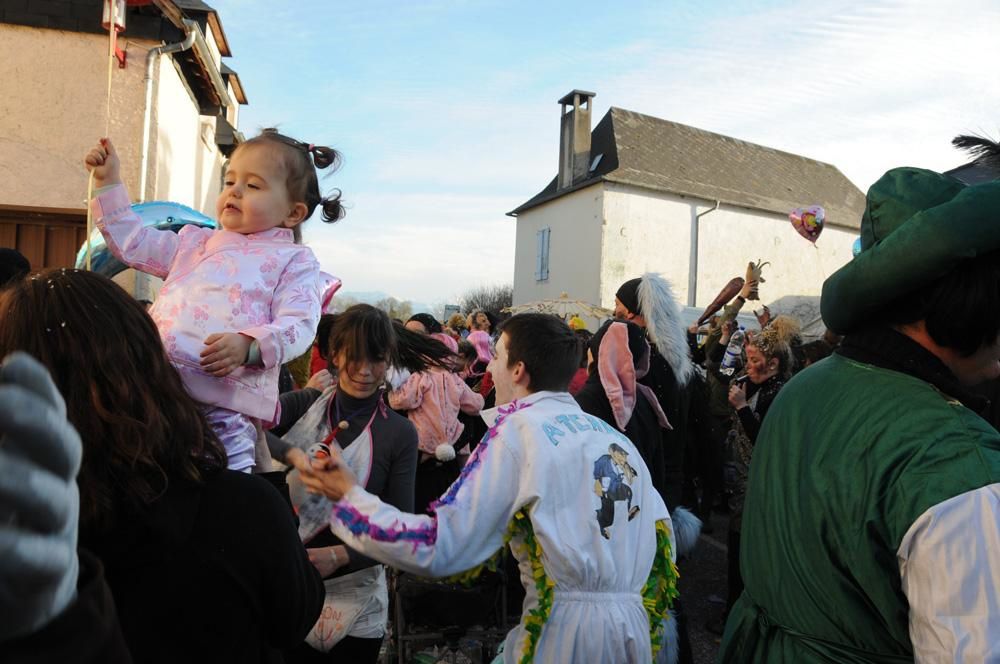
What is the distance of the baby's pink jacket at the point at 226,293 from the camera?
2.10 m

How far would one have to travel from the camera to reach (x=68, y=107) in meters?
8.48

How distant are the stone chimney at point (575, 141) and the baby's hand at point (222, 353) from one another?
2759 centimetres

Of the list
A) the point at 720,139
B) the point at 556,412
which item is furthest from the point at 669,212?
the point at 556,412

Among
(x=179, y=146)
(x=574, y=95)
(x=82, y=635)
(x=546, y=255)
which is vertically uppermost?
(x=574, y=95)

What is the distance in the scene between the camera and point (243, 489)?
1.46 metres

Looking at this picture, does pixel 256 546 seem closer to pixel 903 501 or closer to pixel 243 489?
pixel 243 489

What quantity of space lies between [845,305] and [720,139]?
1304 inches

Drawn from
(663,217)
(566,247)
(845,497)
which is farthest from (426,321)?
(566,247)

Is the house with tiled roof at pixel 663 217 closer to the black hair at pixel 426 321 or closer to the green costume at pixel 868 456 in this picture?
the black hair at pixel 426 321

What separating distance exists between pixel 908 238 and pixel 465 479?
→ 51.5 inches

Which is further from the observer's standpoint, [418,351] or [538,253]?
[538,253]

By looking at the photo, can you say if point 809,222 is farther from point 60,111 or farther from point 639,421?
point 60,111

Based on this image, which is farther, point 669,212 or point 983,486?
point 669,212

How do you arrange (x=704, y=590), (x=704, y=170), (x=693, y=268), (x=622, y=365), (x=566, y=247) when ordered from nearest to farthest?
1. (x=622, y=365)
2. (x=704, y=590)
3. (x=693, y=268)
4. (x=566, y=247)
5. (x=704, y=170)
